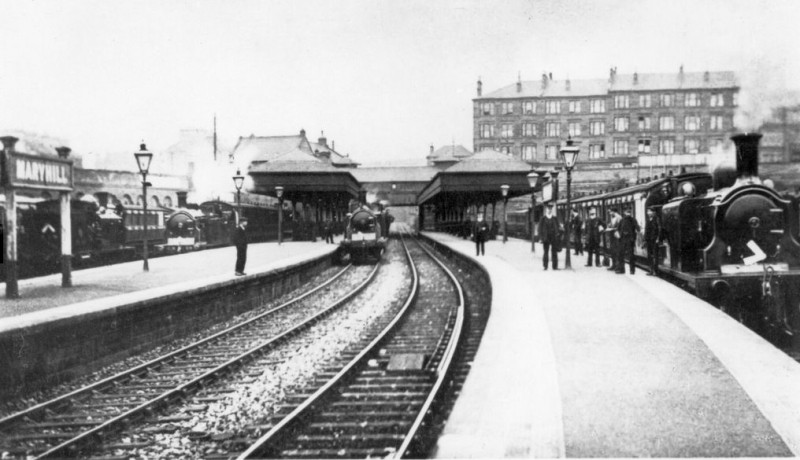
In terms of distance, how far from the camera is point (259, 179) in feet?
106

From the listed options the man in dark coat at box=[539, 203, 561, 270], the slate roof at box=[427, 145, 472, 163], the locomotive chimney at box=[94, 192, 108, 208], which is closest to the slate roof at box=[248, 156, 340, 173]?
the locomotive chimney at box=[94, 192, 108, 208]

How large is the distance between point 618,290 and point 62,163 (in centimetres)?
944

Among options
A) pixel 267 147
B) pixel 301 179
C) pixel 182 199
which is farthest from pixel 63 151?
pixel 267 147

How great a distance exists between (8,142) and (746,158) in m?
11.5

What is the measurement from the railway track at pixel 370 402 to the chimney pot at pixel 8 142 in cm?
540

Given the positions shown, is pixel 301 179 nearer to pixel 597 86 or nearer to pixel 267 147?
pixel 267 147

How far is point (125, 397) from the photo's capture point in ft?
22.2

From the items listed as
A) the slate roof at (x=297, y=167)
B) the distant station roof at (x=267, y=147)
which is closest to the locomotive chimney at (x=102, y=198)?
the slate roof at (x=297, y=167)

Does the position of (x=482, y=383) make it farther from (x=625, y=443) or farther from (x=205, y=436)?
(x=205, y=436)

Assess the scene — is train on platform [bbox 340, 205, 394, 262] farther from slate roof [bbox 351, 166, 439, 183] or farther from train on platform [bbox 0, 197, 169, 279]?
slate roof [bbox 351, 166, 439, 183]

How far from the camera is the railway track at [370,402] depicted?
506cm

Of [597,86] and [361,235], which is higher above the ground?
[597,86]

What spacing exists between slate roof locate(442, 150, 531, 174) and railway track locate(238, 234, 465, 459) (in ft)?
79.2

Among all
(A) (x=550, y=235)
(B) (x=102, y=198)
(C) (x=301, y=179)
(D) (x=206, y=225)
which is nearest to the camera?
(A) (x=550, y=235)
